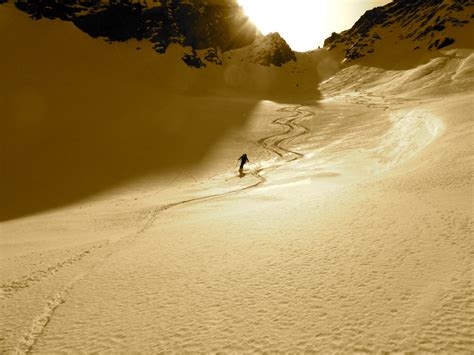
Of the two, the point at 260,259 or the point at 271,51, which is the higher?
the point at 271,51

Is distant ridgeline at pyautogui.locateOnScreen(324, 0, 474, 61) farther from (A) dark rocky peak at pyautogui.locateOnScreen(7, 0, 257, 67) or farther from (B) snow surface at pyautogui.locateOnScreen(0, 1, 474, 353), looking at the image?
(B) snow surface at pyautogui.locateOnScreen(0, 1, 474, 353)

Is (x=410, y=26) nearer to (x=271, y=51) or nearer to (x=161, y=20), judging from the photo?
(x=271, y=51)

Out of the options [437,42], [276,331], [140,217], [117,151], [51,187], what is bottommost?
[276,331]

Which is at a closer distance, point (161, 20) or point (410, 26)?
point (161, 20)

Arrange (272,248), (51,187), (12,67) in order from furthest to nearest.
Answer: (12,67) < (51,187) < (272,248)

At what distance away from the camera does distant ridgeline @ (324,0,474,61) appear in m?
90.5

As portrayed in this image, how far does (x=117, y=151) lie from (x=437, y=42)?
294 feet

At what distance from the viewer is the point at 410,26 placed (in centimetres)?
10619

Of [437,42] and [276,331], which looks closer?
[276,331]

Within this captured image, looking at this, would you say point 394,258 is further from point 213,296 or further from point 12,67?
point 12,67

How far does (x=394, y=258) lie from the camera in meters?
6.05

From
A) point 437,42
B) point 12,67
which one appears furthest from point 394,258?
point 437,42

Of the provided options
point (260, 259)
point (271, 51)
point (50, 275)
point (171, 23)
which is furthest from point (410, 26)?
point (50, 275)

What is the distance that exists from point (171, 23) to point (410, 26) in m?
76.1
